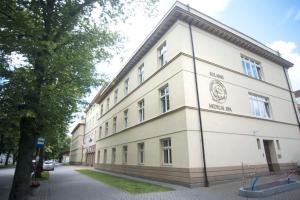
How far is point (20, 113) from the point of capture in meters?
8.03

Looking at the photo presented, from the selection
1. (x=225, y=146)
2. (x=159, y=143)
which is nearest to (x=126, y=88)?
(x=159, y=143)

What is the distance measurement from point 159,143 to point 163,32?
338 inches

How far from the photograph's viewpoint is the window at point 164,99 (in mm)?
15031

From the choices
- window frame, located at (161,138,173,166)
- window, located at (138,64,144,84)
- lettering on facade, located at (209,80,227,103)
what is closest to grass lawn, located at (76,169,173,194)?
window frame, located at (161,138,173,166)

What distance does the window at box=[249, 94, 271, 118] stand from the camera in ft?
55.2

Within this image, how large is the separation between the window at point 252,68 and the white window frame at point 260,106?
6.69 feet

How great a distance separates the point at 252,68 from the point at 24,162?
1851 centimetres

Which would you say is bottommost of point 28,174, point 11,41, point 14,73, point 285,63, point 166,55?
point 28,174

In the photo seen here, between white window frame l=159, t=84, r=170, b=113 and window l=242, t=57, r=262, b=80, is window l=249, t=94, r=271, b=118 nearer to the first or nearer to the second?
window l=242, t=57, r=262, b=80

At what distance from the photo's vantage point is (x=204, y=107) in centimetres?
1330

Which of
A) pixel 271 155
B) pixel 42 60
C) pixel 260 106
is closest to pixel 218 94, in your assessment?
pixel 260 106

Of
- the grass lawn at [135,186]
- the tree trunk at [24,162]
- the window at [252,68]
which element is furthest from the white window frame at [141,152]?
the window at [252,68]

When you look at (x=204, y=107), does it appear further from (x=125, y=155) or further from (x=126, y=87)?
(x=126, y=87)

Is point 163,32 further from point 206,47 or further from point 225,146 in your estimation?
point 225,146
